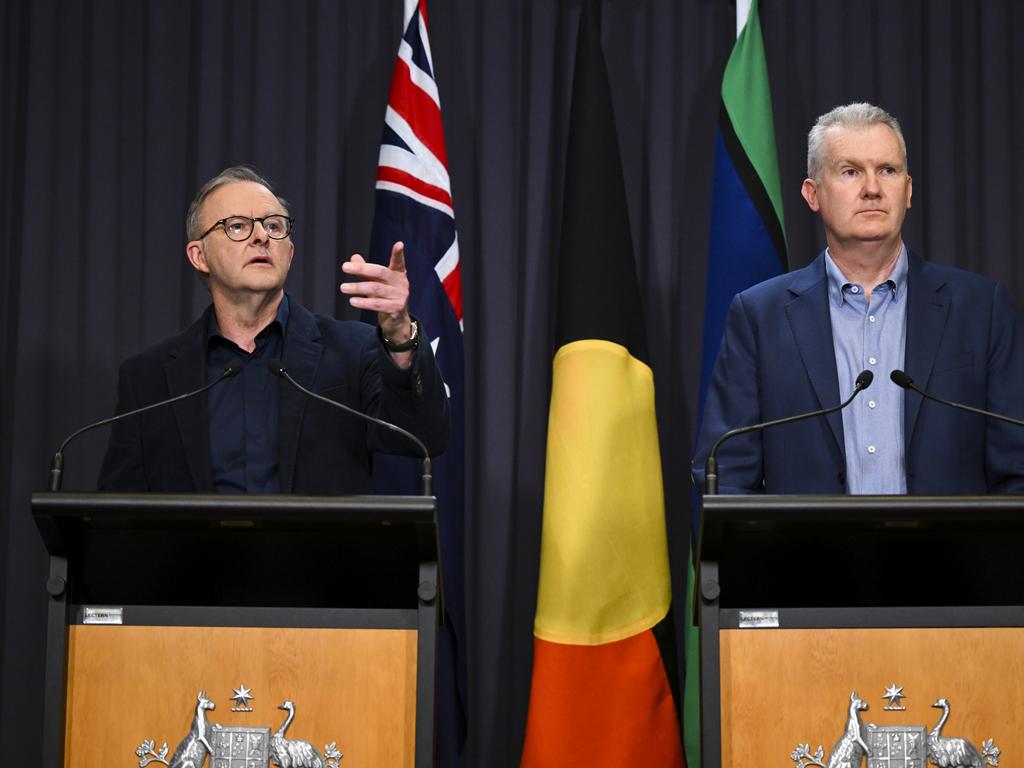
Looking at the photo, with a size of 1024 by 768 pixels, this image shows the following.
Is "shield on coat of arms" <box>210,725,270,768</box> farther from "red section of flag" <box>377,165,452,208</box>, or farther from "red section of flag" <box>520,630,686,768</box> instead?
"red section of flag" <box>377,165,452,208</box>

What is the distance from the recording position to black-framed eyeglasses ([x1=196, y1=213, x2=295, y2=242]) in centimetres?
→ 288

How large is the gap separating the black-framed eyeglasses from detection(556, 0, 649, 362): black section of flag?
98cm

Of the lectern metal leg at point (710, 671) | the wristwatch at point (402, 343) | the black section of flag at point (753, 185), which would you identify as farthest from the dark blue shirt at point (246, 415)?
the black section of flag at point (753, 185)

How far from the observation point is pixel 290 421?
275 centimetres

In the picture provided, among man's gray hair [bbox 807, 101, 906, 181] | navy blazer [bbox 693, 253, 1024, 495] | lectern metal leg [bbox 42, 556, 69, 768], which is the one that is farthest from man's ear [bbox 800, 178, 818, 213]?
lectern metal leg [bbox 42, 556, 69, 768]

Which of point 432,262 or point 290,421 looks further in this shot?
point 432,262

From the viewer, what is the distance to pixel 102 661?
201 cm

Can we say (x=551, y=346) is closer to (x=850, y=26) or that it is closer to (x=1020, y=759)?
(x=850, y=26)

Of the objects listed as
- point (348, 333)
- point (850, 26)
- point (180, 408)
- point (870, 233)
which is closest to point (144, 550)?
point (180, 408)

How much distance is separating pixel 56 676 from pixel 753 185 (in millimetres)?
2494

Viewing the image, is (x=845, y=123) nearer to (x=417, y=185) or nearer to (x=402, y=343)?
(x=402, y=343)

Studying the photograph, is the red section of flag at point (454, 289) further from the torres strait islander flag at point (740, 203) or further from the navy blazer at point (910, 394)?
the navy blazer at point (910, 394)

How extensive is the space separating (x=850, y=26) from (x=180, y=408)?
263cm

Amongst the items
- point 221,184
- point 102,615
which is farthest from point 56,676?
point 221,184
